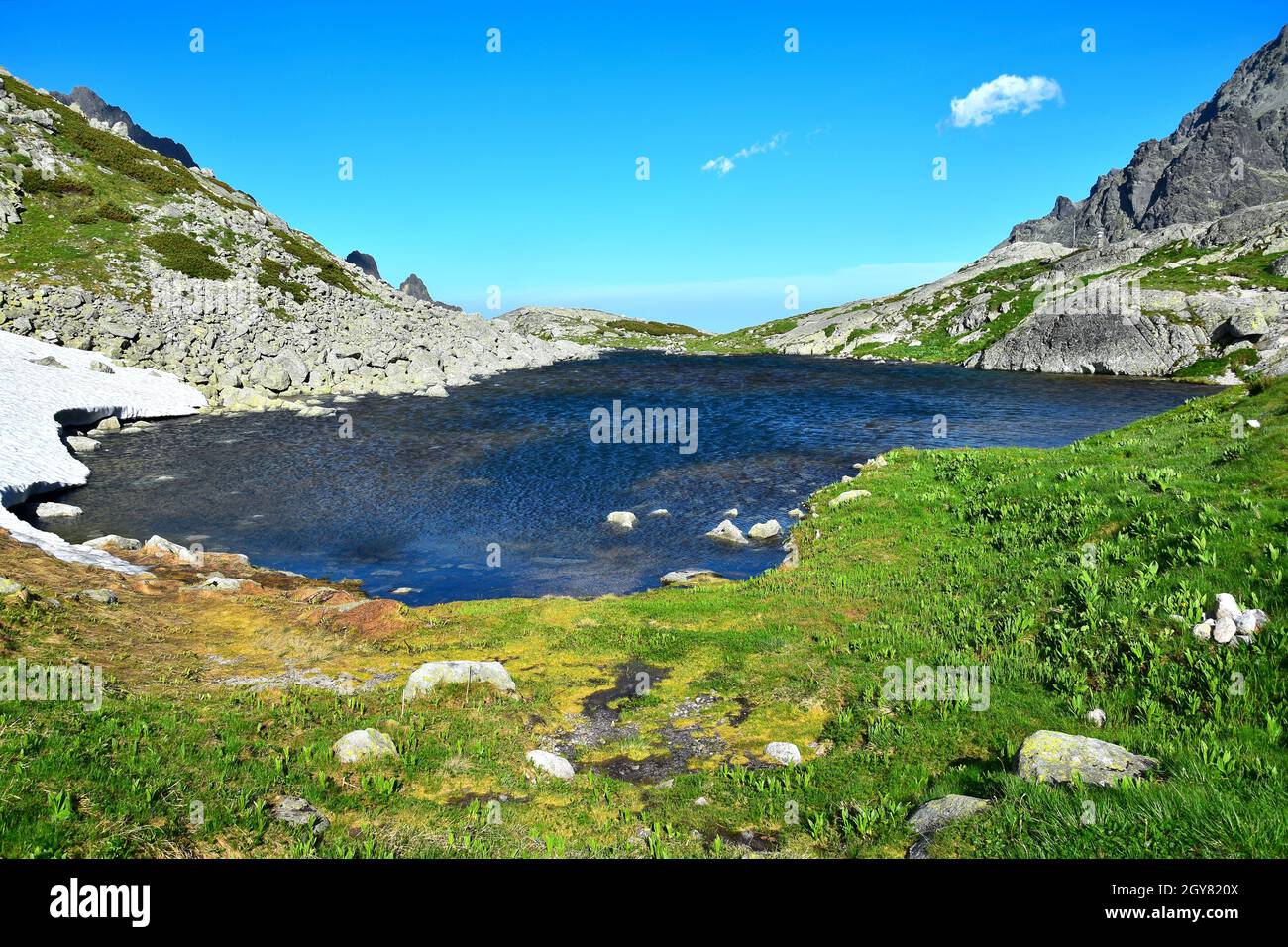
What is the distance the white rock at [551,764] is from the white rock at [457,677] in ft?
9.08

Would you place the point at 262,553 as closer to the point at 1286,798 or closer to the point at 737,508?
the point at 737,508

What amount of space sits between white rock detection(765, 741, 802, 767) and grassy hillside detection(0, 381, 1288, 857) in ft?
1.14

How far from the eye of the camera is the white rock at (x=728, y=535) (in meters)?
31.1

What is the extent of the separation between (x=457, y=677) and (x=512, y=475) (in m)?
29.4

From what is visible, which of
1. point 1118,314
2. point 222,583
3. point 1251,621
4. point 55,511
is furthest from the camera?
point 1118,314

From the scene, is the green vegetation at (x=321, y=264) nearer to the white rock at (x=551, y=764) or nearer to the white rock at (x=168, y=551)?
the white rock at (x=168, y=551)

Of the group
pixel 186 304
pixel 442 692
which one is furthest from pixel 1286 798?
pixel 186 304

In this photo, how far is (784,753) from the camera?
42.2ft

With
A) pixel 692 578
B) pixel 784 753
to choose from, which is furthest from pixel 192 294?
pixel 784 753

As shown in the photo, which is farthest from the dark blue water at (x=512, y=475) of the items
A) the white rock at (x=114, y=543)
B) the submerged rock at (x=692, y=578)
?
the white rock at (x=114, y=543)

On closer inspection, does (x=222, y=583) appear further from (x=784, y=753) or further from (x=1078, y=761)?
(x=1078, y=761)

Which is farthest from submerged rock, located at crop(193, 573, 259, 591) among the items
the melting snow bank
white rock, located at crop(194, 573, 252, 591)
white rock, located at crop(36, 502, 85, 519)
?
white rock, located at crop(36, 502, 85, 519)

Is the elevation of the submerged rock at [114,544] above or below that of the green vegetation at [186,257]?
below

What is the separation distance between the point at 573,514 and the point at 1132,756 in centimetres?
2830
